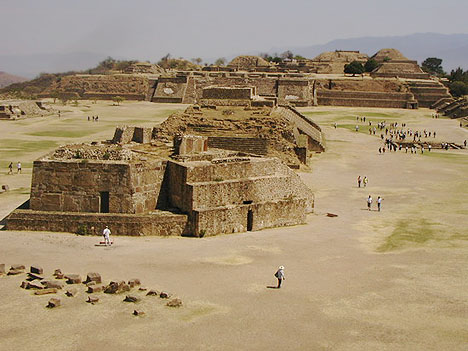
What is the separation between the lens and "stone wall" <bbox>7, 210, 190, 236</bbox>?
56.2 feet

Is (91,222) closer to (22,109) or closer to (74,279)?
(74,279)

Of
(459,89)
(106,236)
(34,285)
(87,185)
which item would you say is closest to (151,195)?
(87,185)

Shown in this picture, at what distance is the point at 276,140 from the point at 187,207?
13.9 meters

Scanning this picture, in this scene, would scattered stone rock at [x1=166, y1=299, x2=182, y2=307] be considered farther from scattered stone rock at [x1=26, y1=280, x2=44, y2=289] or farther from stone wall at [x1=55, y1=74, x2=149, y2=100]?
stone wall at [x1=55, y1=74, x2=149, y2=100]

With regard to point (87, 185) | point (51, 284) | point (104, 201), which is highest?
point (87, 185)

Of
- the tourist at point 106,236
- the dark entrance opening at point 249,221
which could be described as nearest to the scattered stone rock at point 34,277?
the tourist at point 106,236

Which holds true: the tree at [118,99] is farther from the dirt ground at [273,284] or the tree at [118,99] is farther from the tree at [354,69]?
the dirt ground at [273,284]

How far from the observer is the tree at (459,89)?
80.5m

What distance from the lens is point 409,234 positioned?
19.1 m

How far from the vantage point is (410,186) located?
93.3 ft

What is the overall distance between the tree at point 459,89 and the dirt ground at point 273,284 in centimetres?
6135

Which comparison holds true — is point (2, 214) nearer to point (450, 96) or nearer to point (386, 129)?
point (386, 129)

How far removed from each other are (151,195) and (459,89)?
72.1 metres

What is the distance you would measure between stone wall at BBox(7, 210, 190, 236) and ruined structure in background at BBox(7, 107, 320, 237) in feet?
0.10
